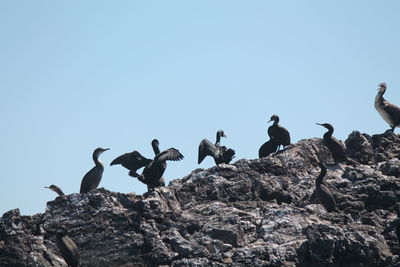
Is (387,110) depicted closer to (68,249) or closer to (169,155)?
(169,155)

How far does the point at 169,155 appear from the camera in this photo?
29.5m

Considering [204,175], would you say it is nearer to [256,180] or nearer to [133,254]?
[256,180]

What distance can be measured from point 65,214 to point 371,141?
31.2ft

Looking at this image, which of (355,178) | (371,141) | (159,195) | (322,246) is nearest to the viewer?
(322,246)

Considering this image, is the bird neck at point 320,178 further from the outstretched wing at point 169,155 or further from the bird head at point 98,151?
the bird head at point 98,151

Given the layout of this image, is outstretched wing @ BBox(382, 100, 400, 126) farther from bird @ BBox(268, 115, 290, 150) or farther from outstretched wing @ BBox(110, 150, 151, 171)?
outstretched wing @ BBox(110, 150, 151, 171)

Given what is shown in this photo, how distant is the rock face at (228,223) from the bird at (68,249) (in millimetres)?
291

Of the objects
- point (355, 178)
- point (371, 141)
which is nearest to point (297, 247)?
point (355, 178)

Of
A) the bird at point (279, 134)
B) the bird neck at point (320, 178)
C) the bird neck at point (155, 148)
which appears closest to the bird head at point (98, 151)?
the bird neck at point (155, 148)

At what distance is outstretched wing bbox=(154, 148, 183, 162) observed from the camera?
96.0 ft

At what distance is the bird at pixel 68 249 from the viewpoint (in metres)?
24.7

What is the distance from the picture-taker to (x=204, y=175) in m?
28.1

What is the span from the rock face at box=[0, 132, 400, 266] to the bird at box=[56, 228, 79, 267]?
0.96ft

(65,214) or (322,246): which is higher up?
(65,214)
